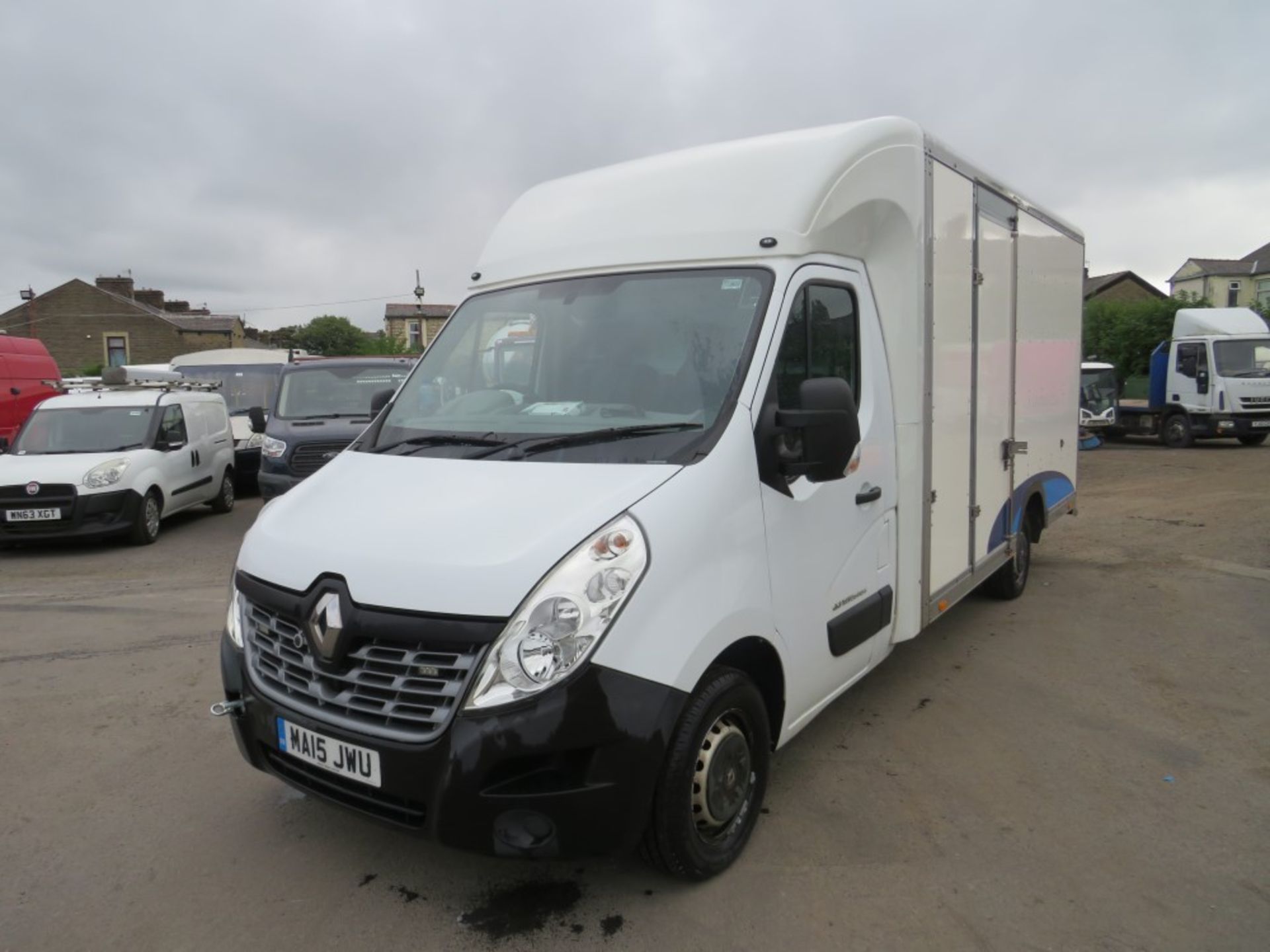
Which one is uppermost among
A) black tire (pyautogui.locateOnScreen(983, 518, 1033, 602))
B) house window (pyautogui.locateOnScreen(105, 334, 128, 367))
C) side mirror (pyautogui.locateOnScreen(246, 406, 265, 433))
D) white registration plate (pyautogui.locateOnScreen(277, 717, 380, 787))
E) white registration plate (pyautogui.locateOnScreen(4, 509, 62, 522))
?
house window (pyautogui.locateOnScreen(105, 334, 128, 367))

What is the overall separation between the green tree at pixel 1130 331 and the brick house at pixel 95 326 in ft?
154

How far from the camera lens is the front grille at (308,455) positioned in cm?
964

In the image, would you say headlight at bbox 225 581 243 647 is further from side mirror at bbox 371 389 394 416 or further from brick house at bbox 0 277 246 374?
brick house at bbox 0 277 246 374

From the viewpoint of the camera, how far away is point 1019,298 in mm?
5516

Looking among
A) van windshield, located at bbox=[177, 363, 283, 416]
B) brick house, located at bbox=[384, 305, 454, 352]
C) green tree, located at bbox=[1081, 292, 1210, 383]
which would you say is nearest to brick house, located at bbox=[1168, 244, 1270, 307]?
green tree, located at bbox=[1081, 292, 1210, 383]

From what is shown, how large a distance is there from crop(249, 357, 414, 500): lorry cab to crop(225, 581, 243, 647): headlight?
622 centimetres

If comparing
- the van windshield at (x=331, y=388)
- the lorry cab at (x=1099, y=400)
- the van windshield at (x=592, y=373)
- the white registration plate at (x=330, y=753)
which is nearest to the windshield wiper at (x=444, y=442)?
the van windshield at (x=592, y=373)

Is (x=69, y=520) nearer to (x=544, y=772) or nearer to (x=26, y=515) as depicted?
(x=26, y=515)

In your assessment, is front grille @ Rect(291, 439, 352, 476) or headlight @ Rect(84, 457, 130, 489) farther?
front grille @ Rect(291, 439, 352, 476)

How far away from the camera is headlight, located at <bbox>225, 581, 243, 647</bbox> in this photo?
120 inches

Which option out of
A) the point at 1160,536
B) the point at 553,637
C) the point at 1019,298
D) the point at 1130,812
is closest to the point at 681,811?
the point at 553,637

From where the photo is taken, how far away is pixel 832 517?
3.44 m

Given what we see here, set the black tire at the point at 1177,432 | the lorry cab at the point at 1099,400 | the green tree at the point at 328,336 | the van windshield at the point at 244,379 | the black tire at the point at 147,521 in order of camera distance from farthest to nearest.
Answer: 1. the green tree at the point at 328,336
2. the lorry cab at the point at 1099,400
3. the black tire at the point at 1177,432
4. the van windshield at the point at 244,379
5. the black tire at the point at 147,521

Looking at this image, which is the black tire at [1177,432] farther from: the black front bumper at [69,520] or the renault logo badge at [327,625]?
the renault logo badge at [327,625]
